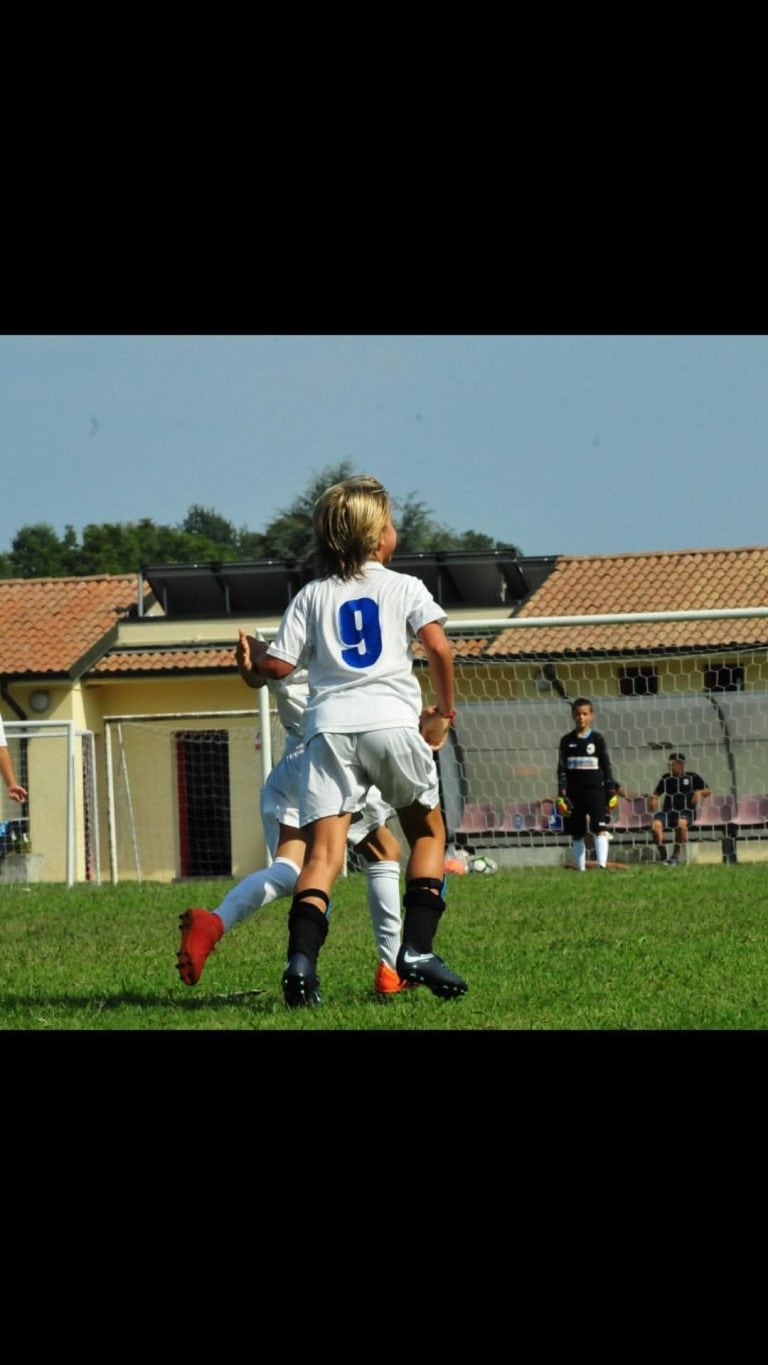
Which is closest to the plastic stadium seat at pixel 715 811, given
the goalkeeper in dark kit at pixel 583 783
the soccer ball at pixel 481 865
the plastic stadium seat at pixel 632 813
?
the plastic stadium seat at pixel 632 813

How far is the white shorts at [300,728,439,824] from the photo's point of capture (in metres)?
5.48

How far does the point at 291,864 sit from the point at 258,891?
7.7 inches

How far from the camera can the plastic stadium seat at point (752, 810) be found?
73.1ft

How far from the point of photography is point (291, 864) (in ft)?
20.6

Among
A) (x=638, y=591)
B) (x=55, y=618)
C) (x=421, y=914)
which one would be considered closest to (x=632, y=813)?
(x=638, y=591)

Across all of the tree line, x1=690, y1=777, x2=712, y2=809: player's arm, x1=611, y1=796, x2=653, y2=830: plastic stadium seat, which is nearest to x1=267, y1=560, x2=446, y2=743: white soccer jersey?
x1=690, y1=777, x2=712, y2=809: player's arm

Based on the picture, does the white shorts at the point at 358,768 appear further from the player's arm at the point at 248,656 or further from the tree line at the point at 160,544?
Result: the tree line at the point at 160,544

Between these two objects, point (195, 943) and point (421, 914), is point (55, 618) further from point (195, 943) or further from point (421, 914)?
point (421, 914)

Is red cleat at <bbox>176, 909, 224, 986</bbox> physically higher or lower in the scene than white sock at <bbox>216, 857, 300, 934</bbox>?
lower

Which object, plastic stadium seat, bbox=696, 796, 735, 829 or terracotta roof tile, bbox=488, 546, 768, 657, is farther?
terracotta roof tile, bbox=488, 546, 768, 657

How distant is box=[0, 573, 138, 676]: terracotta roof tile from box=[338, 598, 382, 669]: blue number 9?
86.1 ft

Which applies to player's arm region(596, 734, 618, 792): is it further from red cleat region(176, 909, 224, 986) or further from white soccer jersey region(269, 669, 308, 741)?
red cleat region(176, 909, 224, 986)
